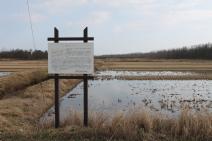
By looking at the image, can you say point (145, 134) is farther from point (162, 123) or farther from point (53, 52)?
point (53, 52)

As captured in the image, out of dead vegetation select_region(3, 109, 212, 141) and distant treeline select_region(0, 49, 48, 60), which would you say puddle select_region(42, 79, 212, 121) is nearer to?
dead vegetation select_region(3, 109, 212, 141)

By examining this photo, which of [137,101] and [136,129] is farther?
[137,101]

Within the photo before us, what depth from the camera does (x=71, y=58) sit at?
11562mm

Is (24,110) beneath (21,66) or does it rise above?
above

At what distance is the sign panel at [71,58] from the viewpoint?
451 inches

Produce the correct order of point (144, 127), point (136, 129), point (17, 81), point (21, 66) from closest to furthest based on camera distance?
point (136, 129), point (144, 127), point (17, 81), point (21, 66)

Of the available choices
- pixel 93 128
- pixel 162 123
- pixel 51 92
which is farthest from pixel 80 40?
pixel 51 92

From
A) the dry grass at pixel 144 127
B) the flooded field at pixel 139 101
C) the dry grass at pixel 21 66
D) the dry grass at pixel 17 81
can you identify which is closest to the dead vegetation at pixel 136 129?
the dry grass at pixel 144 127

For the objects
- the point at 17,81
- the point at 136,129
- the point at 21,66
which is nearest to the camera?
the point at 136,129

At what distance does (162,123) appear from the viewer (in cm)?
1127

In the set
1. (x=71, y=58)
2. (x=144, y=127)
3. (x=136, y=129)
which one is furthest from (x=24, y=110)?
(x=136, y=129)

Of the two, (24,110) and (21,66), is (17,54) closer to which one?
(21,66)

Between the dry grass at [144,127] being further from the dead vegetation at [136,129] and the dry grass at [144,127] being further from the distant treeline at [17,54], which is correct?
the distant treeline at [17,54]

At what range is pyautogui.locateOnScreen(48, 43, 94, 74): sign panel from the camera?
37.6 ft
